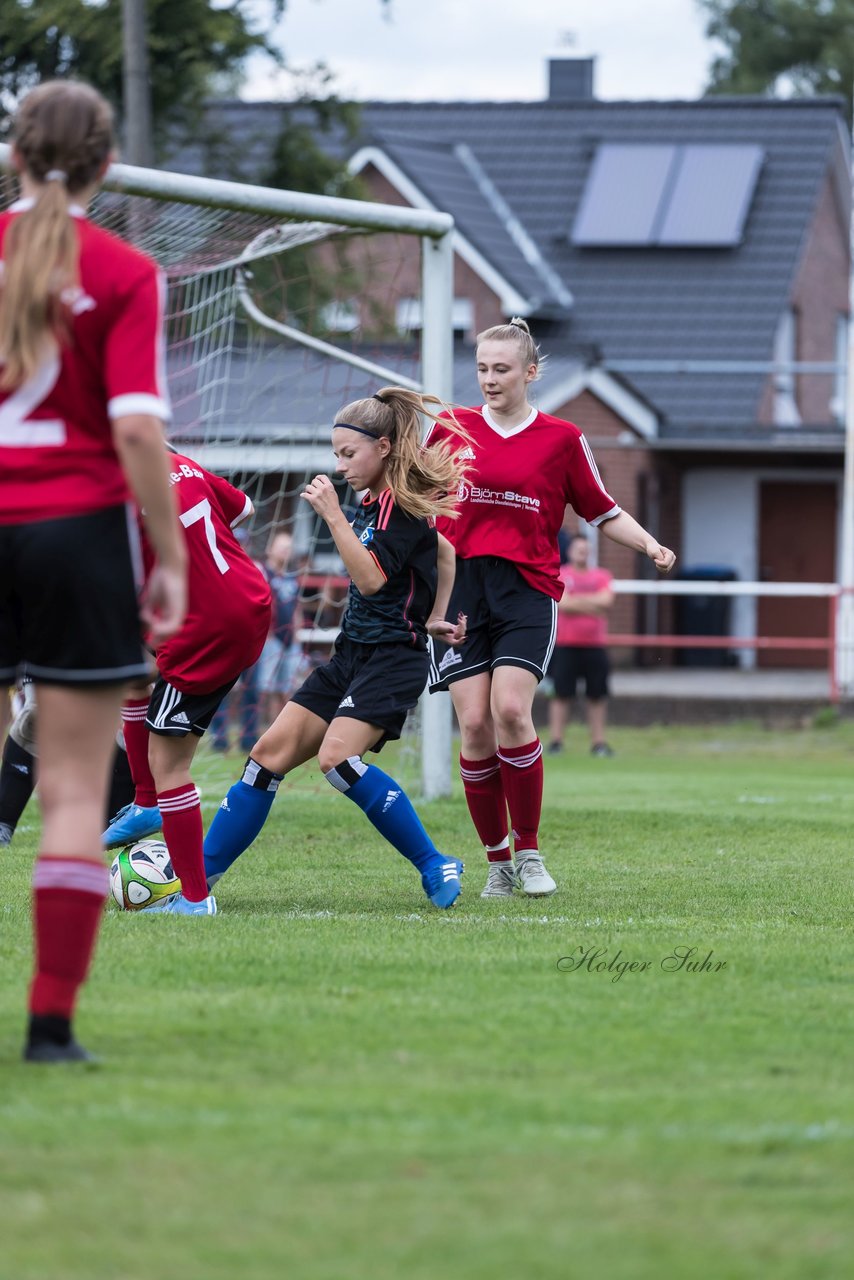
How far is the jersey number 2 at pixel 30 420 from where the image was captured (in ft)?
12.7

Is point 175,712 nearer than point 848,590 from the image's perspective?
Yes

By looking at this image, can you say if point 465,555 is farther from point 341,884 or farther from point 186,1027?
point 186,1027

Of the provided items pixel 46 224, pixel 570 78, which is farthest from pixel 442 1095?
pixel 570 78

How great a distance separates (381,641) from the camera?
6492 millimetres

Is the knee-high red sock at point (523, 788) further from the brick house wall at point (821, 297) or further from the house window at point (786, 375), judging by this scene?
the brick house wall at point (821, 297)

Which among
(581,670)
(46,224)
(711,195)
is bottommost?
(581,670)

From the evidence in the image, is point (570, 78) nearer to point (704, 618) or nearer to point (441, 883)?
point (704, 618)

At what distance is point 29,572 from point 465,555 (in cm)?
337

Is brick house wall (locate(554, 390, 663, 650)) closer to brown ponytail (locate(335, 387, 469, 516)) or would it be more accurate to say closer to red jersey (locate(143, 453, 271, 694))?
brown ponytail (locate(335, 387, 469, 516))

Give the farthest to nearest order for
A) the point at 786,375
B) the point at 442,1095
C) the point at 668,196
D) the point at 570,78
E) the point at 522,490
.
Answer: the point at 570,78
the point at 786,375
the point at 668,196
the point at 522,490
the point at 442,1095

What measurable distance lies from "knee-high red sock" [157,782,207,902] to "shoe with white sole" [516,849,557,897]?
1.32 meters

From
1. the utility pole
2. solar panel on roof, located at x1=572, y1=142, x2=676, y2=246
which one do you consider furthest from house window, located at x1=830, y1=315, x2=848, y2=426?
the utility pole

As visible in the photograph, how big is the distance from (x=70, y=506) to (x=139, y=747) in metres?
3.24

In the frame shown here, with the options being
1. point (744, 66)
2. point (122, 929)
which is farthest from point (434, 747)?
point (744, 66)
